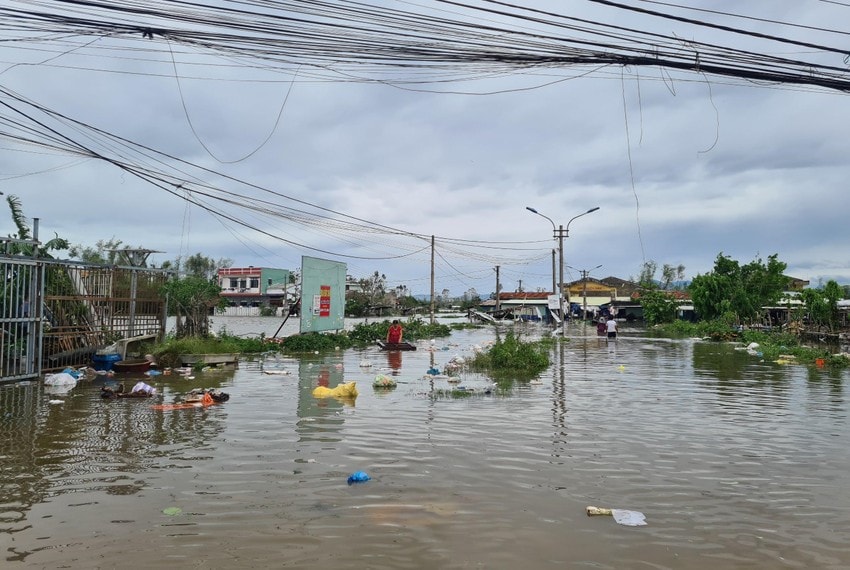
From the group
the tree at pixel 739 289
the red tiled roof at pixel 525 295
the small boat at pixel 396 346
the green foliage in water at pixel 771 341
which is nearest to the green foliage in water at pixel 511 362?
Answer: the small boat at pixel 396 346

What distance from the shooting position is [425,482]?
6.79 metres

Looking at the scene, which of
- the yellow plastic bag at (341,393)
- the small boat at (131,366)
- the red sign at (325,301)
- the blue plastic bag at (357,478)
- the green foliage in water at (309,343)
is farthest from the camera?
the red sign at (325,301)

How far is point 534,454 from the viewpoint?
8.04 m

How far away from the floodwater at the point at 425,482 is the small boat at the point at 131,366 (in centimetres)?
309

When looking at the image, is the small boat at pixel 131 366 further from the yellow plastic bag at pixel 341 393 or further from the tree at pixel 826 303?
the tree at pixel 826 303

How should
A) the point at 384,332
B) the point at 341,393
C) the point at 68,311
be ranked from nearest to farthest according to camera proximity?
1. the point at 341,393
2. the point at 68,311
3. the point at 384,332

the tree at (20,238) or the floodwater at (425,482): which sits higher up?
the tree at (20,238)

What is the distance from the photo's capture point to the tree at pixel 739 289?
4905 cm

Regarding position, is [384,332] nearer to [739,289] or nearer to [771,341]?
[771,341]

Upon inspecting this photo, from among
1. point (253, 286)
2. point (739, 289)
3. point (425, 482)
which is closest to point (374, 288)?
point (253, 286)

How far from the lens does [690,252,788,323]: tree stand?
49047mm

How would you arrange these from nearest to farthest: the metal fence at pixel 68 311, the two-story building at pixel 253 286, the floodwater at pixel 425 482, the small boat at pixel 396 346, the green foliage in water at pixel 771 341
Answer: the floodwater at pixel 425 482, the metal fence at pixel 68 311, the green foliage in water at pixel 771 341, the small boat at pixel 396 346, the two-story building at pixel 253 286

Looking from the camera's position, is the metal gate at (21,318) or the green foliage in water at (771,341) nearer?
the metal gate at (21,318)

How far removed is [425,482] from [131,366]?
12075 millimetres
